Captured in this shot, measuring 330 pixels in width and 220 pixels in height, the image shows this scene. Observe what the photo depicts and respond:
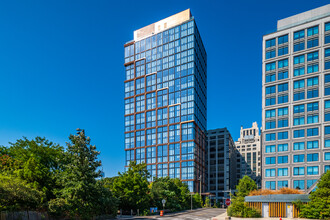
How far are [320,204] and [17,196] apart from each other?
38.4 metres

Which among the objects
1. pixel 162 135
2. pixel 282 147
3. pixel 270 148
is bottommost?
pixel 270 148

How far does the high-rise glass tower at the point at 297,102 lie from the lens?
6550 centimetres

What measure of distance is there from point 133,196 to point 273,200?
22.6 meters

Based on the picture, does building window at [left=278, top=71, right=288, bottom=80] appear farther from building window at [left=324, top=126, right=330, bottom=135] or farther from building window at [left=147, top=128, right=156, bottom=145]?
building window at [left=147, top=128, right=156, bottom=145]

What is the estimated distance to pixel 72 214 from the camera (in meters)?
35.8

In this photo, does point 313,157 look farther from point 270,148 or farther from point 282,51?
point 282,51

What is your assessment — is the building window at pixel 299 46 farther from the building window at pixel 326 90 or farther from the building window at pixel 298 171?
the building window at pixel 298 171

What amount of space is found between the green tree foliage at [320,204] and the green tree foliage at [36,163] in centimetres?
3488

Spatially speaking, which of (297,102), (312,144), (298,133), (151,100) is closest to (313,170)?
(312,144)

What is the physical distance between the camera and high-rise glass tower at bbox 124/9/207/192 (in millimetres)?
110000

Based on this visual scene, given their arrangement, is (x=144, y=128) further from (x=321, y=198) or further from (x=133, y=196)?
(x=321, y=198)

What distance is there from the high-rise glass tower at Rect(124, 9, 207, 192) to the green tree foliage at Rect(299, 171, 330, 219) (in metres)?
66.7

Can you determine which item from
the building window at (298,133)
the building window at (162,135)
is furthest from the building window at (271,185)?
the building window at (162,135)

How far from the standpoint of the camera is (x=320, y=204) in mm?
39281
